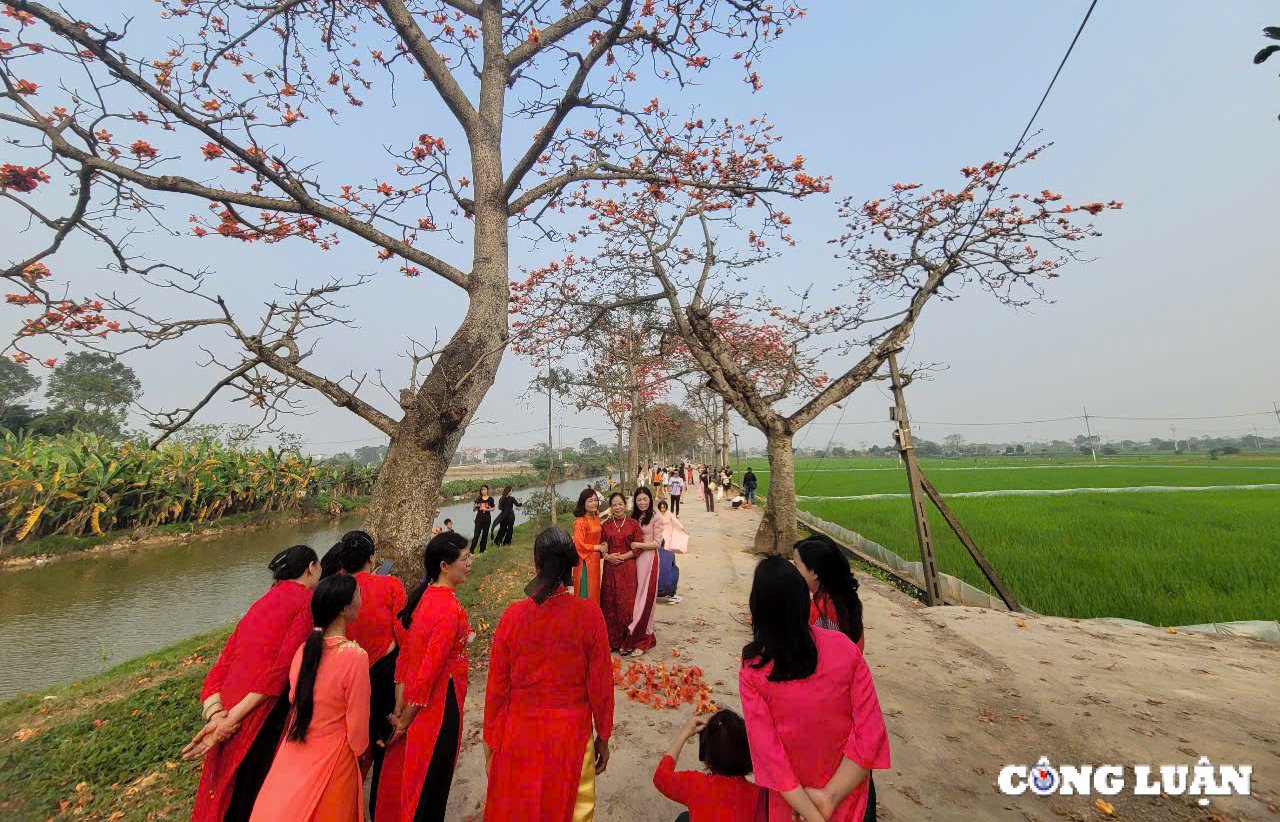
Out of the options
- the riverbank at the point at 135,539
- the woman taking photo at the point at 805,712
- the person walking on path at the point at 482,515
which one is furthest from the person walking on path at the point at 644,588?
the riverbank at the point at 135,539

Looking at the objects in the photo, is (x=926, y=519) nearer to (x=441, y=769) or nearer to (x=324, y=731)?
(x=441, y=769)

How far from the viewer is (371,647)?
2.39m

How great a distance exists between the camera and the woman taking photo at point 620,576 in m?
4.86

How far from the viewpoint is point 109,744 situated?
3.56m

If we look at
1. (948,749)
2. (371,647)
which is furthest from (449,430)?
(948,749)

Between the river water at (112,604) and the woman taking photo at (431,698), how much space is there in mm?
6994

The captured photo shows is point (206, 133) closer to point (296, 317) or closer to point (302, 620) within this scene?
point (296, 317)

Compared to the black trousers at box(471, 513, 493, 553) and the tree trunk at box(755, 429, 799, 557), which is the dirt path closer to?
the tree trunk at box(755, 429, 799, 557)

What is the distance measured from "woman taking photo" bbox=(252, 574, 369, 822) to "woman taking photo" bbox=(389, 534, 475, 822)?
0.26 m

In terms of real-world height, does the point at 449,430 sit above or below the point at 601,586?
above

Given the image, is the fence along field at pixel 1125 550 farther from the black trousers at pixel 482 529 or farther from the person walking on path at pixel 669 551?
the black trousers at pixel 482 529

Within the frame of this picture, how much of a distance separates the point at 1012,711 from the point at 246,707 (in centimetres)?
487

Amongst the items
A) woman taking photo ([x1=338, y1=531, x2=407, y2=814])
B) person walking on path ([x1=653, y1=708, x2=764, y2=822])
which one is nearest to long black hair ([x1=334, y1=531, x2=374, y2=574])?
woman taking photo ([x1=338, y1=531, x2=407, y2=814])

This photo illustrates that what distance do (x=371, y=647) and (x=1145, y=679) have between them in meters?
5.90
